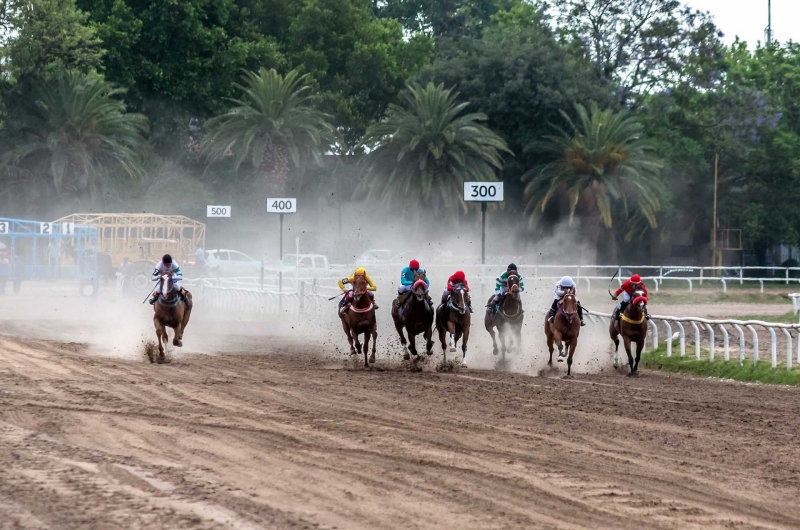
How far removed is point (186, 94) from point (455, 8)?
89.5 ft

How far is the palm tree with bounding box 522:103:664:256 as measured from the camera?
164 ft

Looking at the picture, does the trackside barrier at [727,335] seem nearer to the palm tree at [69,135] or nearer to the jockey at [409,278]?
the jockey at [409,278]

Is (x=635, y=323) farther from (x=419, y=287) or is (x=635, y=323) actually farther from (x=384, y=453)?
(x=384, y=453)

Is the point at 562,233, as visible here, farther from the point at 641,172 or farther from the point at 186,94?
the point at 186,94

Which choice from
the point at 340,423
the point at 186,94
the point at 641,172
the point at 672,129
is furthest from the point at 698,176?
the point at 340,423

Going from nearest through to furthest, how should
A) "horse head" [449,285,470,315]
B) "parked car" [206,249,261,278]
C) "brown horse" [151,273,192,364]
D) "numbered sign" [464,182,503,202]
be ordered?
1. "brown horse" [151,273,192,364]
2. "horse head" [449,285,470,315]
3. "numbered sign" [464,182,503,202]
4. "parked car" [206,249,261,278]

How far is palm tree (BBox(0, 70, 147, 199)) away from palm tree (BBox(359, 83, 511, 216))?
37.7 ft

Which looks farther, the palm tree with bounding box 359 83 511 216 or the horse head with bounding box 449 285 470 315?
the palm tree with bounding box 359 83 511 216

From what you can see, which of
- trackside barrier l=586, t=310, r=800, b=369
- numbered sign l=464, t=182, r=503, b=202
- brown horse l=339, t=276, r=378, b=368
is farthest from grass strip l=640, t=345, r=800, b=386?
brown horse l=339, t=276, r=378, b=368

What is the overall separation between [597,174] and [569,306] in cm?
3218

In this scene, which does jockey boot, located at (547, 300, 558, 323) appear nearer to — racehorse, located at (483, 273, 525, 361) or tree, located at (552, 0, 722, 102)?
racehorse, located at (483, 273, 525, 361)

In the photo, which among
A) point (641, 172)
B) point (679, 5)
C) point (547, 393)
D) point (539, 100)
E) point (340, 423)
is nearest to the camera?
point (340, 423)

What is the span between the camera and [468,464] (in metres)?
9.83

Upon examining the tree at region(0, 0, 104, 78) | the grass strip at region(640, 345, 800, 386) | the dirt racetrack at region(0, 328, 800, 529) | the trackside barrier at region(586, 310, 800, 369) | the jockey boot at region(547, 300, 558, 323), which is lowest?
the dirt racetrack at region(0, 328, 800, 529)
